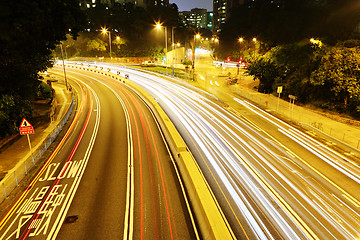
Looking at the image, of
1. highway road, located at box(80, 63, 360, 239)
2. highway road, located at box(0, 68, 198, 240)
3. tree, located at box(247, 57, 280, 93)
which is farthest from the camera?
tree, located at box(247, 57, 280, 93)

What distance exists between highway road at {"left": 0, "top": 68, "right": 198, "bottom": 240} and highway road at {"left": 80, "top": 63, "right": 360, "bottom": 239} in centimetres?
276

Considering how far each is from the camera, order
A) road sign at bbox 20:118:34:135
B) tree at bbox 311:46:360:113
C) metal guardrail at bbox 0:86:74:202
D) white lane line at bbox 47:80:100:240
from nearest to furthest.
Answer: white lane line at bbox 47:80:100:240, metal guardrail at bbox 0:86:74:202, road sign at bbox 20:118:34:135, tree at bbox 311:46:360:113

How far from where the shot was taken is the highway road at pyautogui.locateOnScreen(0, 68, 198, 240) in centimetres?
1002

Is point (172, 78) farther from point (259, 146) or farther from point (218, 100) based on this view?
point (259, 146)

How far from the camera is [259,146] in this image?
18.7 metres

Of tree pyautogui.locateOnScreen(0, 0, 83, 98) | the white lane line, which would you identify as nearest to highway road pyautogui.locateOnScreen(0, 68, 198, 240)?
the white lane line

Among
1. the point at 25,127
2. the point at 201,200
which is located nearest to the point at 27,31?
the point at 25,127

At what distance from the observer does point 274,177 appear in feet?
46.6

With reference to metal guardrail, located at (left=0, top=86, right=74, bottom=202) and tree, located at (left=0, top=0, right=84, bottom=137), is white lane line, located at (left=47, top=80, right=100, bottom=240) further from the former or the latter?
tree, located at (left=0, top=0, right=84, bottom=137)

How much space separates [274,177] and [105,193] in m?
10.2

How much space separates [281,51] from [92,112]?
31786 millimetres

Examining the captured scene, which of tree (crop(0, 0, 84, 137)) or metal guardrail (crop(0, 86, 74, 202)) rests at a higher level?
tree (crop(0, 0, 84, 137))

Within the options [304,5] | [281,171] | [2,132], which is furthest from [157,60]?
[281,171]

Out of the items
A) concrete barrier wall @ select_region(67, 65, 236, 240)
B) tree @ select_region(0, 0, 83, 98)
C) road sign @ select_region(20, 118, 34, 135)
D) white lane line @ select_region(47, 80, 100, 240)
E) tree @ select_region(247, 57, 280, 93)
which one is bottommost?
white lane line @ select_region(47, 80, 100, 240)
